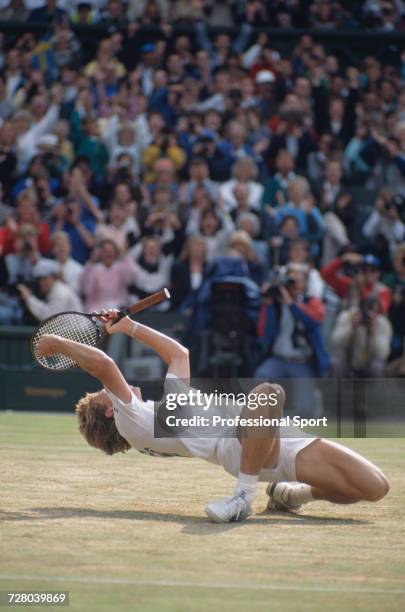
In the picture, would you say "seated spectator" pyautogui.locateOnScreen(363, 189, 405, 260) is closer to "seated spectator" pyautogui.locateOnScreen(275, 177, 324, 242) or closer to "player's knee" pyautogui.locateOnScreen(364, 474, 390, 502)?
"seated spectator" pyautogui.locateOnScreen(275, 177, 324, 242)

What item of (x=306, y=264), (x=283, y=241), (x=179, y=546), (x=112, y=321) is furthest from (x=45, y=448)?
(x=283, y=241)

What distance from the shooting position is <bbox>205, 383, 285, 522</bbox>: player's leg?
746 cm

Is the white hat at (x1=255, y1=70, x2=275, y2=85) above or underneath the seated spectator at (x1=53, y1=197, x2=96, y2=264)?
above

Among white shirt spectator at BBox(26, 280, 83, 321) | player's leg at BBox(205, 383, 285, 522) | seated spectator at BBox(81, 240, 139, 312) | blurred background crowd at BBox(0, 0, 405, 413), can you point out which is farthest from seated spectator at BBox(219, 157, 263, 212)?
player's leg at BBox(205, 383, 285, 522)

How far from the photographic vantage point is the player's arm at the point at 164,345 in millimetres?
8406

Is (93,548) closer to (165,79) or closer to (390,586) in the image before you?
(390,586)

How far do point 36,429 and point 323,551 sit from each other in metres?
7.00

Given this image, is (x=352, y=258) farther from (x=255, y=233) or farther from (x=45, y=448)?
(x=45, y=448)

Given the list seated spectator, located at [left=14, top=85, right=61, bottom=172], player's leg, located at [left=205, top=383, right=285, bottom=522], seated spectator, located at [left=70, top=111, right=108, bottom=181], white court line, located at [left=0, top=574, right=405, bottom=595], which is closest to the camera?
white court line, located at [left=0, top=574, right=405, bottom=595]

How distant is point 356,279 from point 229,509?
878 centimetres

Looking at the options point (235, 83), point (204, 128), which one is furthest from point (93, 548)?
point (235, 83)

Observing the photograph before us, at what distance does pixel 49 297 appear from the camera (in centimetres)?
1587

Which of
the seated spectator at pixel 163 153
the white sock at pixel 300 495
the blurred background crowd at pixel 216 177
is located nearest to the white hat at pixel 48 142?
the blurred background crowd at pixel 216 177

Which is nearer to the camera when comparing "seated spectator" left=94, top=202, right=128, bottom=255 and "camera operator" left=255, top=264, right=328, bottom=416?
"camera operator" left=255, top=264, right=328, bottom=416
